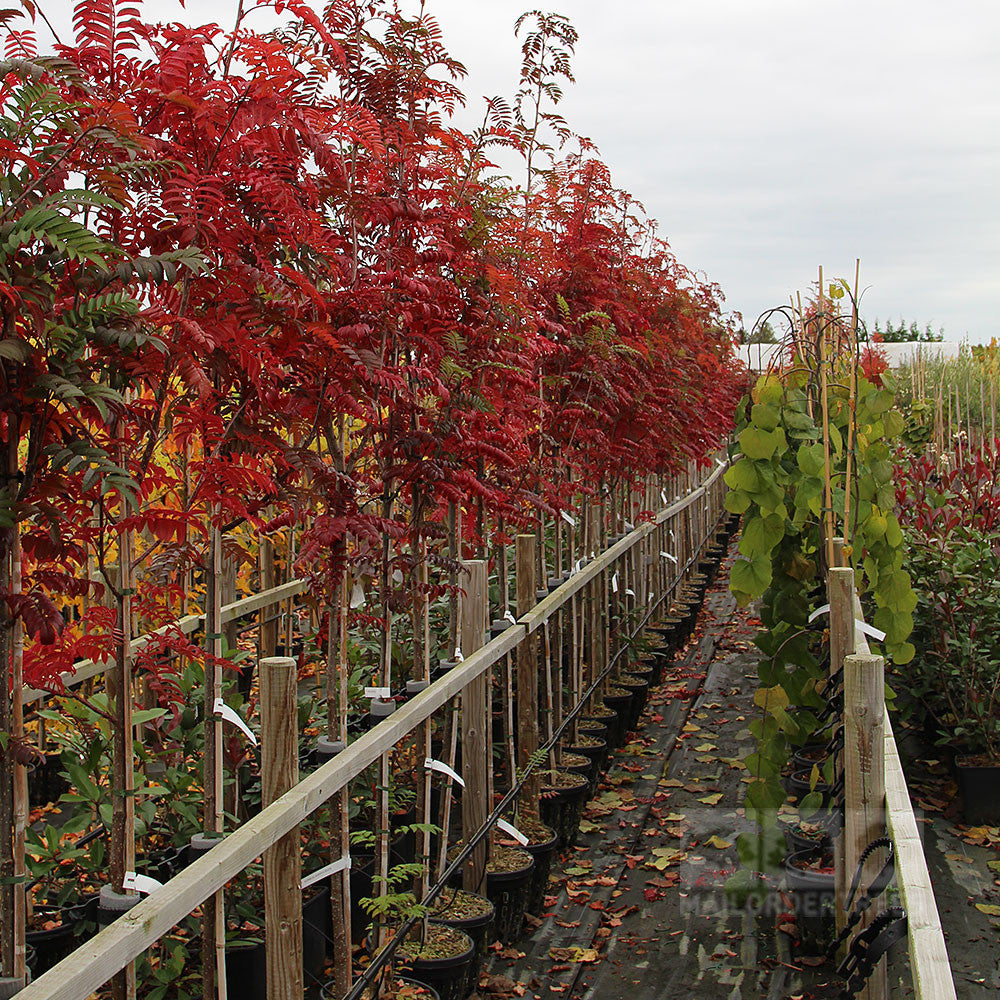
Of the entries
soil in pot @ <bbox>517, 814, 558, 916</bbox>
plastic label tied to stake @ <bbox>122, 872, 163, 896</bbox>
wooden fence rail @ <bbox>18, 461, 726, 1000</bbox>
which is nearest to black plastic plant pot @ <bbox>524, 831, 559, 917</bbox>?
soil in pot @ <bbox>517, 814, 558, 916</bbox>

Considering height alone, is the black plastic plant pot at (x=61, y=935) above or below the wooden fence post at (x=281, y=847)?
below

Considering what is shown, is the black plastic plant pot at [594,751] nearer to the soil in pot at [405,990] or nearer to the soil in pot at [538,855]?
the soil in pot at [538,855]

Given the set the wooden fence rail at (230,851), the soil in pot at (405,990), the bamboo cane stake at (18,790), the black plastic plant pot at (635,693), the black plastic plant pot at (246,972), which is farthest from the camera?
the black plastic plant pot at (635,693)

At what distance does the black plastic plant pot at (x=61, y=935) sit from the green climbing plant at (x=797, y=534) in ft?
7.57

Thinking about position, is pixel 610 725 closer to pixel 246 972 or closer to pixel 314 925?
pixel 314 925

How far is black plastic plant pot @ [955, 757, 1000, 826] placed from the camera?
5.02m

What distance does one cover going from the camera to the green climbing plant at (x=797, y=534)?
13.0 ft

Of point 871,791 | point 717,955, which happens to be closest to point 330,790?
point 871,791

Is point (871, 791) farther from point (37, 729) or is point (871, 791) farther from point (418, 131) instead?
point (37, 729)

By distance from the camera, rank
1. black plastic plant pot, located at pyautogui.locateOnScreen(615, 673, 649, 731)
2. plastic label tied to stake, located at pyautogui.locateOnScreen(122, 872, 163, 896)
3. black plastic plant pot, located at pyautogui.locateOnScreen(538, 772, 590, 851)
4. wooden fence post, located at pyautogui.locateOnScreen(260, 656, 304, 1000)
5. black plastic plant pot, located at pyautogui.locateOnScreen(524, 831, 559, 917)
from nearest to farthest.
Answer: plastic label tied to stake, located at pyautogui.locateOnScreen(122, 872, 163, 896)
wooden fence post, located at pyautogui.locateOnScreen(260, 656, 304, 1000)
black plastic plant pot, located at pyautogui.locateOnScreen(524, 831, 559, 917)
black plastic plant pot, located at pyautogui.locateOnScreen(538, 772, 590, 851)
black plastic plant pot, located at pyautogui.locateOnScreen(615, 673, 649, 731)

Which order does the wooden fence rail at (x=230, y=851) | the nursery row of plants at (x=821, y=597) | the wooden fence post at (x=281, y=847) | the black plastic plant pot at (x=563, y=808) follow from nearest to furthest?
the wooden fence rail at (x=230, y=851) < the wooden fence post at (x=281, y=847) < the nursery row of plants at (x=821, y=597) < the black plastic plant pot at (x=563, y=808)

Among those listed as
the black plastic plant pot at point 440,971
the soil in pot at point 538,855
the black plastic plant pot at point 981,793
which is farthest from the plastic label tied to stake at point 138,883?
the black plastic plant pot at point 981,793

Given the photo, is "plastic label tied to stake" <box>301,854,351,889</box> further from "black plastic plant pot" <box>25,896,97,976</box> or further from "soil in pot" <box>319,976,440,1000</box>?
"black plastic plant pot" <box>25,896,97,976</box>

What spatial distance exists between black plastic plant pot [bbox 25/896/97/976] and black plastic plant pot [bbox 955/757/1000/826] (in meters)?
4.02
